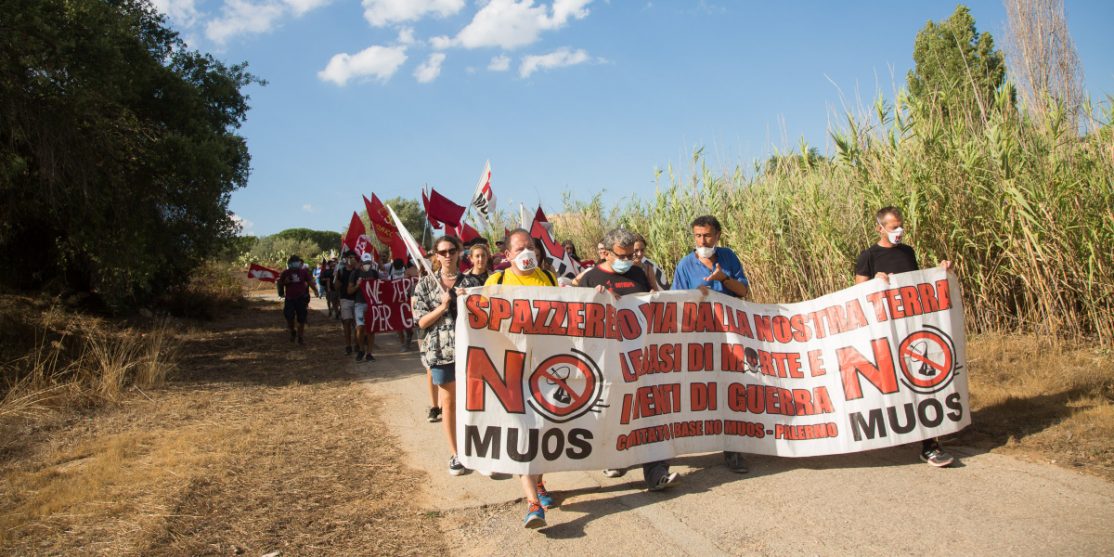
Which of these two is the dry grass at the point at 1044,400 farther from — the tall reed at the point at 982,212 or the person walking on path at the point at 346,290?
the person walking on path at the point at 346,290

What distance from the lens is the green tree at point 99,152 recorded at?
357 inches

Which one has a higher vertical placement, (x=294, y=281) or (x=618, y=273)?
(x=294, y=281)

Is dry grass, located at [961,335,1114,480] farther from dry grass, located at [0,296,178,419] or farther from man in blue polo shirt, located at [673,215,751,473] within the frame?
dry grass, located at [0,296,178,419]

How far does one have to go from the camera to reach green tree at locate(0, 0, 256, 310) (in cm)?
908

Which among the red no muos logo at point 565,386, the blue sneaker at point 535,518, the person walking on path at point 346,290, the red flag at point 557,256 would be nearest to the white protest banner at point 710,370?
the red no muos logo at point 565,386

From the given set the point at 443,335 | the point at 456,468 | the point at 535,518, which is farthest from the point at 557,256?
the point at 535,518

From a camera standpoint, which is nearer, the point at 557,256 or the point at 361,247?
the point at 557,256

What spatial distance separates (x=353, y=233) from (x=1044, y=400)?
11.2 metres

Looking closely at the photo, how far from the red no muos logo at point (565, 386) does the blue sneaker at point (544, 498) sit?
1.68ft

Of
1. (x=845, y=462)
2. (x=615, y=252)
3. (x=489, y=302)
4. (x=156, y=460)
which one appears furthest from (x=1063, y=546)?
(x=156, y=460)

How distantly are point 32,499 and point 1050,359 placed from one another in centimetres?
865

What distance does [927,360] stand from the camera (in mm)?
5121

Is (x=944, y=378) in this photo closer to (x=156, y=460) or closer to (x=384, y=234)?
(x=156, y=460)

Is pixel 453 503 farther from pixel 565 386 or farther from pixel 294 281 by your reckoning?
pixel 294 281
